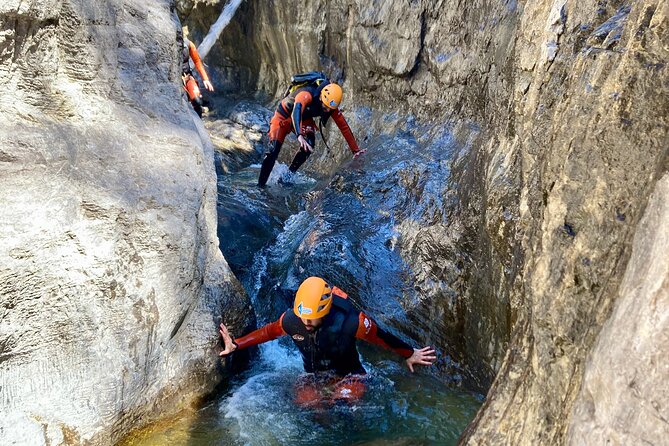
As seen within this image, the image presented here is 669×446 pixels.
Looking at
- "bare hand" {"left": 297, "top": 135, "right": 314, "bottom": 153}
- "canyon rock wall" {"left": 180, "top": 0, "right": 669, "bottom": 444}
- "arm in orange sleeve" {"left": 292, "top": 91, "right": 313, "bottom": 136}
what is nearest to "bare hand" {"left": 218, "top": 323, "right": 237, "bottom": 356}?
"canyon rock wall" {"left": 180, "top": 0, "right": 669, "bottom": 444}

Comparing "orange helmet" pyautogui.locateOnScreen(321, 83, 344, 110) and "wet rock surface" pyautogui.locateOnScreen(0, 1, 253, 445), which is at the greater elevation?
"orange helmet" pyautogui.locateOnScreen(321, 83, 344, 110)

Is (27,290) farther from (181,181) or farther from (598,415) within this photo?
(598,415)

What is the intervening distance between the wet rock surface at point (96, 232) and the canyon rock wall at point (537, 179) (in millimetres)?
2371

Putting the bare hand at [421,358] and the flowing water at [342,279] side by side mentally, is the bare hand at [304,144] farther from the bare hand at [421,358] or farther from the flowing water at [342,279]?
the bare hand at [421,358]

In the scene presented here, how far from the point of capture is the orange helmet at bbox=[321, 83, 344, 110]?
27.7 ft

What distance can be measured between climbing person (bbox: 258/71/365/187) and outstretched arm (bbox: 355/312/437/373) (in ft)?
12.6

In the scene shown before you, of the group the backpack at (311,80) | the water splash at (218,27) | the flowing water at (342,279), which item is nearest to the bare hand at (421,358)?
the flowing water at (342,279)

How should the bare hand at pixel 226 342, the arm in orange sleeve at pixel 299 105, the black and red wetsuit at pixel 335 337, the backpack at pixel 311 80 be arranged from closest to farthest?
the black and red wetsuit at pixel 335 337
the bare hand at pixel 226 342
the arm in orange sleeve at pixel 299 105
the backpack at pixel 311 80

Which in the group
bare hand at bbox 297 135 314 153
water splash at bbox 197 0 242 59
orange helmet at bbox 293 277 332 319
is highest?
water splash at bbox 197 0 242 59

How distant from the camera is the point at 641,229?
85.0 inches

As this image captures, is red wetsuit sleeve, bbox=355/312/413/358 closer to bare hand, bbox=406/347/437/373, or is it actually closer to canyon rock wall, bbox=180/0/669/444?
bare hand, bbox=406/347/437/373

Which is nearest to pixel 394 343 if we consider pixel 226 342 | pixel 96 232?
pixel 226 342

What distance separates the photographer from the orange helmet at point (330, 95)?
333 inches

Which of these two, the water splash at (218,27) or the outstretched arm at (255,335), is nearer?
the outstretched arm at (255,335)
